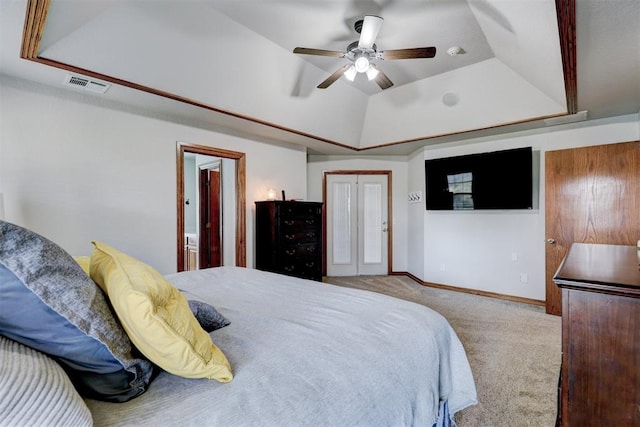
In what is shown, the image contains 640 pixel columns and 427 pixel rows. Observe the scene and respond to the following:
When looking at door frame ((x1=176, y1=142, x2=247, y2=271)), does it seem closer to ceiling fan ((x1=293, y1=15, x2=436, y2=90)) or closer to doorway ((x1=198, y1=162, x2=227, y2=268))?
doorway ((x1=198, y1=162, x2=227, y2=268))

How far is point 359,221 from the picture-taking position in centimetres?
598

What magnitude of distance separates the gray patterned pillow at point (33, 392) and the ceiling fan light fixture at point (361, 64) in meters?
2.69

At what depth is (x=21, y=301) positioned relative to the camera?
0.72 m

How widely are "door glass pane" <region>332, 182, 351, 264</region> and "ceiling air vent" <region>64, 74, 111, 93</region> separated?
3935 mm

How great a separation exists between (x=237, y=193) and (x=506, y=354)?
11.6ft

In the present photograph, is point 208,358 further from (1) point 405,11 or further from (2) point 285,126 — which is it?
(2) point 285,126

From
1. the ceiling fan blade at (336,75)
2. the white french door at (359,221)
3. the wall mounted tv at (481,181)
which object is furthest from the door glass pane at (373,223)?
the ceiling fan blade at (336,75)

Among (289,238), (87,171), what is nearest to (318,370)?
(87,171)

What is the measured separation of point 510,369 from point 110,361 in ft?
8.91

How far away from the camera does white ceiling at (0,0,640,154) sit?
2.14 metres

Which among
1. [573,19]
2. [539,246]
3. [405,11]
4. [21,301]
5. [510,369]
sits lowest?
[510,369]

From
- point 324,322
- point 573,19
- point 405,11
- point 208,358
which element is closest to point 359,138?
point 405,11

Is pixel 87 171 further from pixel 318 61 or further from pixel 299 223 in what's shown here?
pixel 318 61

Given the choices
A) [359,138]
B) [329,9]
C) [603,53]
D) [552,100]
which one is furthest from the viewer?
[359,138]
